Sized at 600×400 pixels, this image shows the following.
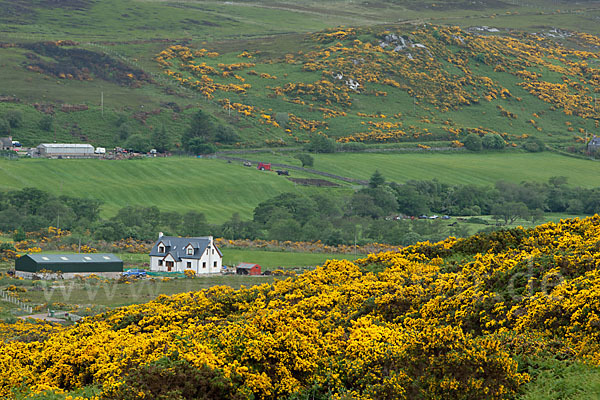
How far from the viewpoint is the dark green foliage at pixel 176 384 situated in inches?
671

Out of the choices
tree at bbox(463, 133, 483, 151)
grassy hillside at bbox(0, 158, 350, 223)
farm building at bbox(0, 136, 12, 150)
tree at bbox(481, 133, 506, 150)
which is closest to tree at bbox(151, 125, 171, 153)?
grassy hillside at bbox(0, 158, 350, 223)

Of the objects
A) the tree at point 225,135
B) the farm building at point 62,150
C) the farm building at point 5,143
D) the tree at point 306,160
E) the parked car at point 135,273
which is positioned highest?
the tree at point 225,135

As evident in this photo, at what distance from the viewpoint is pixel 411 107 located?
187750 millimetres

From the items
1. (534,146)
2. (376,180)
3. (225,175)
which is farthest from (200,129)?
(534,146)

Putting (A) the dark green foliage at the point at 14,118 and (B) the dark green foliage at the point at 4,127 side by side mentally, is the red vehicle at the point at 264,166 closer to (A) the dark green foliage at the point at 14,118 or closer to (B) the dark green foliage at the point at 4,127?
(B) the dark green foliage at the point at 4,127

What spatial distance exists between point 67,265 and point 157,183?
55.8 m

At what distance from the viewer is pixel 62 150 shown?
133 m

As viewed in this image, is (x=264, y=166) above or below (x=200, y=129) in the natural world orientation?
below

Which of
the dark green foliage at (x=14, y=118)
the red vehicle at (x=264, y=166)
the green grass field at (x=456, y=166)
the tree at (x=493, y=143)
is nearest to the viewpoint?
the red vehicle at (x=264, y=166)

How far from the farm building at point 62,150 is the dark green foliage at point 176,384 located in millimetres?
119001

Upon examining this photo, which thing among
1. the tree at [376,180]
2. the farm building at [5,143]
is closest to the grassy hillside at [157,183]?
the tree at [376,180]

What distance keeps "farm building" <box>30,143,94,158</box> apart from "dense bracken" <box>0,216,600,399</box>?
10967 cm

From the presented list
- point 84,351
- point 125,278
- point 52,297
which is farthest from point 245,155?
point 84,351

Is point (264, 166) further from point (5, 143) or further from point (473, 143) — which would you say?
point (473, 143)
